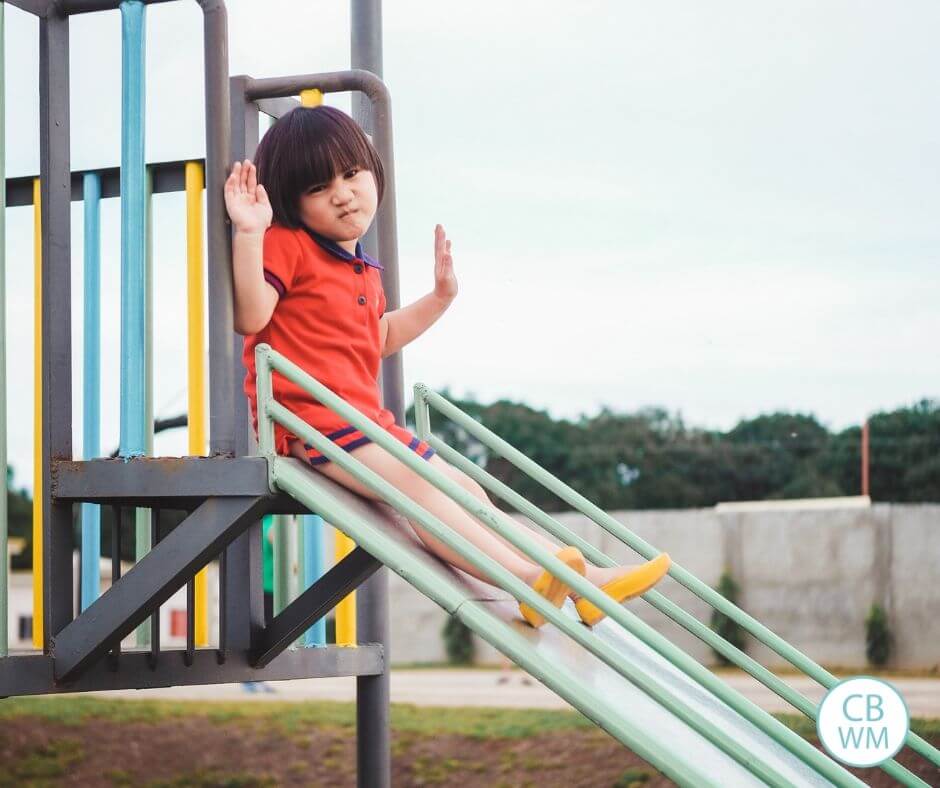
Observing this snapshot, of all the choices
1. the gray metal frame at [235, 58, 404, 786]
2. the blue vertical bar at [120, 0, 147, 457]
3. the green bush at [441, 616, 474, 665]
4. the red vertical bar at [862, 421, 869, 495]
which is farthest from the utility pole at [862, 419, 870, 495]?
the blue vertical bar at [120, 0, 147, 457]

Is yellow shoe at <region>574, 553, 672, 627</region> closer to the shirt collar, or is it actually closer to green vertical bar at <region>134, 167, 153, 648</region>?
the shirt collar

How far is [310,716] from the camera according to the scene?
10.7 m

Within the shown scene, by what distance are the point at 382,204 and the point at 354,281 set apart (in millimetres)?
658

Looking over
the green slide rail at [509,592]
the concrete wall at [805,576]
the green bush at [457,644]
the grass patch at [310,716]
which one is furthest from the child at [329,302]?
the green bush at [457,644]

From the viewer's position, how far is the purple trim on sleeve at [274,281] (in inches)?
122

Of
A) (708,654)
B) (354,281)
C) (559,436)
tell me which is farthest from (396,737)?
(559,436)

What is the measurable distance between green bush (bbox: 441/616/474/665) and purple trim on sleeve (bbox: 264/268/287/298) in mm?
13255

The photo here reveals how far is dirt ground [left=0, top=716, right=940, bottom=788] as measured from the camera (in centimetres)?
873

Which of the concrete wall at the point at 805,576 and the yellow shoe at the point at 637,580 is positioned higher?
the yellow shoe at the point at 637,580

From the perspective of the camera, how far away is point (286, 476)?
9.43 ft

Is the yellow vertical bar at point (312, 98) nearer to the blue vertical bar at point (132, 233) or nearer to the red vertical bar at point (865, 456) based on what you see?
the blue vertical bar at point (132, 233)

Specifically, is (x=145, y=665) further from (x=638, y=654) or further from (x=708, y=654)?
(x=708, y=654)

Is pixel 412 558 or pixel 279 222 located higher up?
pixel 279 222

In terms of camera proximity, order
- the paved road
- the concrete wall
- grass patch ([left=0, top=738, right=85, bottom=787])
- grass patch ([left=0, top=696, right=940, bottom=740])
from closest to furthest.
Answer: grass patch ([left=0, top=738, right=85, bottom=787])
grass patch ([left=0, top=696, right=940, bottom=740])
the paved road
the concrete wall
